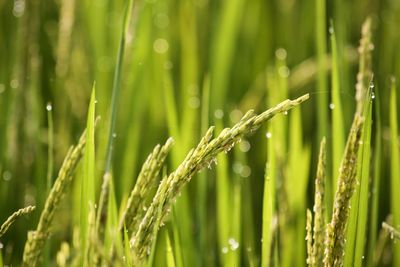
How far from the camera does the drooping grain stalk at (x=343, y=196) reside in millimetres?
887

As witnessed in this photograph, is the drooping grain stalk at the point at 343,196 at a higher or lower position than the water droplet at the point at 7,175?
lower

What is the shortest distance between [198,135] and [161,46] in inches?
13.6

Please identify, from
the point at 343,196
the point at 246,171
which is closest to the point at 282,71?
the point at 246,171

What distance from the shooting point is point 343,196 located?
0.91 meters

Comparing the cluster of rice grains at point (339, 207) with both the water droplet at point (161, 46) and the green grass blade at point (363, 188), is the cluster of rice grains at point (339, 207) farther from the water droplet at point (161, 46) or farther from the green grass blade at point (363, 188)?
the water droplet at point (161, 46)

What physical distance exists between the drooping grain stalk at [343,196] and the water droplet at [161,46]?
1234 mm

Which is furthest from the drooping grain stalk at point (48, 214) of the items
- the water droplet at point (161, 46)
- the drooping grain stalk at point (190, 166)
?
the water droplet at point (161, 46)

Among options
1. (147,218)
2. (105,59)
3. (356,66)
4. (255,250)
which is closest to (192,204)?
(255,250)

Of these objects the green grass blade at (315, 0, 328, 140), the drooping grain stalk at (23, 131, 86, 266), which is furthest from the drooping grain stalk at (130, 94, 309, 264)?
the green grass blade at (315, 0, 328, 140)

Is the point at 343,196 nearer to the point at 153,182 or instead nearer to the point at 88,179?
the point at 153,182

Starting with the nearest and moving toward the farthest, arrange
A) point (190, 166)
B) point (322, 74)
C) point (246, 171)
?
point (190, 166)
point (322, 74)
point (246, 171)

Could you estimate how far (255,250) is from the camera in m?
1.61

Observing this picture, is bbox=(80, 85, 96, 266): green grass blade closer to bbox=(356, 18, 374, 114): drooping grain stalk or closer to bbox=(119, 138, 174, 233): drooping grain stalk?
bbox=(119, 138, 174, 233): drooping grain stalk

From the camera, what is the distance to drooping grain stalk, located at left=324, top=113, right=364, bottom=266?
887 millimetres
